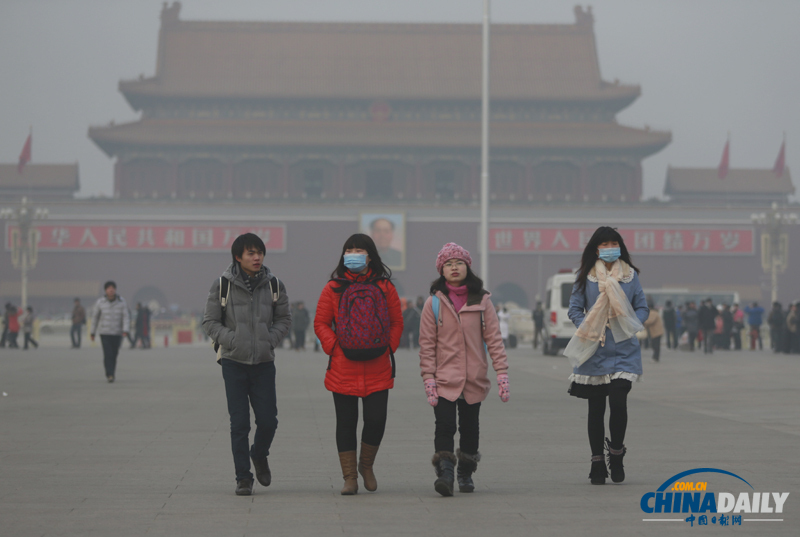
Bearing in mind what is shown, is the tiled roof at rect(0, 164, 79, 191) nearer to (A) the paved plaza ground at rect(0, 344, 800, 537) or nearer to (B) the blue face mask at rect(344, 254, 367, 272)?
(A) the paved plaza ground at rect(0, 344, 800, 537)

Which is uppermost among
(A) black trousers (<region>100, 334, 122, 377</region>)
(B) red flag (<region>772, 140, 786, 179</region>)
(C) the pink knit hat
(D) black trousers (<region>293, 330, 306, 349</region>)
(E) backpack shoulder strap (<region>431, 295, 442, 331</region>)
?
(B) red flag (<region>772, 140, 786, 179</region>)

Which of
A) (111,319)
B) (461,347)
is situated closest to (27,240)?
(111,319)

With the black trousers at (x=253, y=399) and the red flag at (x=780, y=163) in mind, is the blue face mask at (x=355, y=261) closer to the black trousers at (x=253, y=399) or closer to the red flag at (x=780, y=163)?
the black trousers at (x=253, y=399)

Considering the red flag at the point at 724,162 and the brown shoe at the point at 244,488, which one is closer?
the brown shoe at the point at 244,488

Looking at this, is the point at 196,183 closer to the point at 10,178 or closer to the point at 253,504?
the point at 10,178

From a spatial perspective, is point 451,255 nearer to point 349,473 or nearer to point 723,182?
point 349,473

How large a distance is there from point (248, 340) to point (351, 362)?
0.54m

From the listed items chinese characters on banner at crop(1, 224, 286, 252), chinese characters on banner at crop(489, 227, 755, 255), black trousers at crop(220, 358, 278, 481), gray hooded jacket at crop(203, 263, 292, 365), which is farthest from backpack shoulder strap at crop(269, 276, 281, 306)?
chinese characters on banner at crop(489, 227, 755, 255)

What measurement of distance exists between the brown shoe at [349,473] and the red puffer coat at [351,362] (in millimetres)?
299

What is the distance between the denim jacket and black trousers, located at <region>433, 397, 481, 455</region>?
2.13 ft

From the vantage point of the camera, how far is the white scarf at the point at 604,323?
534cm

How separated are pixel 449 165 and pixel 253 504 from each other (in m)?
A: 37.3

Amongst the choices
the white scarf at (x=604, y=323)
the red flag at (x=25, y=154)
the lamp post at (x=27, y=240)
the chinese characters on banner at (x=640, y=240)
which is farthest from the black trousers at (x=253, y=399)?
the red flag at (x=25, y=154)

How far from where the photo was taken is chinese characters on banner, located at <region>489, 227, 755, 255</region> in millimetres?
39094
